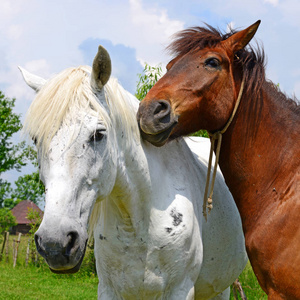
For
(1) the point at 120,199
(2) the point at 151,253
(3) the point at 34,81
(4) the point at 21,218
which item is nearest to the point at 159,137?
(1) the point at 120,199

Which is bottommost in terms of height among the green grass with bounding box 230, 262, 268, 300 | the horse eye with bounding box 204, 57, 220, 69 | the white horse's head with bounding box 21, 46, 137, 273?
the green grass with bounding box 230, 262, 268, 300

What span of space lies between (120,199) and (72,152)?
2.27 feet

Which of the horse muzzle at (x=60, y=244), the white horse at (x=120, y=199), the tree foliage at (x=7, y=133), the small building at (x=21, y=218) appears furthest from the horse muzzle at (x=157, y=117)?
the small building at (x=21, y=218)

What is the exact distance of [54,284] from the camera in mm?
12148

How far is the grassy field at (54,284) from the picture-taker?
8.16 metres

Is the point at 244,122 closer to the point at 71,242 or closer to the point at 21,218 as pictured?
the point at 71,242

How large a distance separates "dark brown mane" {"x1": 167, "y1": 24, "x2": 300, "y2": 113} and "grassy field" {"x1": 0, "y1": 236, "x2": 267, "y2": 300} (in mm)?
5376

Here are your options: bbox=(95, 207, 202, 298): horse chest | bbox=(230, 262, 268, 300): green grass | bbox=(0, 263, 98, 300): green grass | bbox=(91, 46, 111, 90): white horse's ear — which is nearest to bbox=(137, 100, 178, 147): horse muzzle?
bbox=(91, 46, 111, 90): white horse's ear

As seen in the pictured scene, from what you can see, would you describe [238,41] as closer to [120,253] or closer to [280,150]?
[280,150]

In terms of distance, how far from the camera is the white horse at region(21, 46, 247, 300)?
243cm

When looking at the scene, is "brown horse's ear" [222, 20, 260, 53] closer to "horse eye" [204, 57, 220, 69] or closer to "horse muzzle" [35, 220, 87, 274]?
"horse eye" [204, 57, 220, 69]

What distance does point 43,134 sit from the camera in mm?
2555

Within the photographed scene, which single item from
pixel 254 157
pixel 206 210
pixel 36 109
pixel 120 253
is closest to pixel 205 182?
pixel 206 210

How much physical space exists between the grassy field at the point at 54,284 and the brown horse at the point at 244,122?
5.10 m
